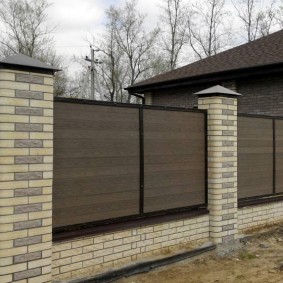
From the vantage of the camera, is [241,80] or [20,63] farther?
[241,80]

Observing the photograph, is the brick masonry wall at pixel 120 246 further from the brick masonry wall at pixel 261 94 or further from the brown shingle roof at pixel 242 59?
the brown shingle roof at pixel 242 59

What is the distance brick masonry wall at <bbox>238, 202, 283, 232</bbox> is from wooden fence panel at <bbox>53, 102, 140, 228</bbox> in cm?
221

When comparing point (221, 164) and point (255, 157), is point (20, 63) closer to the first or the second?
point (221, 164)

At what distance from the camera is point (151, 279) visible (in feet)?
14.9

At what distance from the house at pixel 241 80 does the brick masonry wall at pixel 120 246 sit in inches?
202

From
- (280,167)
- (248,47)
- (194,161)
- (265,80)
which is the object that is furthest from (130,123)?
(248,47)

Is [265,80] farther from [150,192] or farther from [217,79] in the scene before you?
[150,192]

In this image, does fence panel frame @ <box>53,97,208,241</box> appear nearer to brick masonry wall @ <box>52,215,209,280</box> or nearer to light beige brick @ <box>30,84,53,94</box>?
brick masonry wall @ <box>52,215,209,280</box>

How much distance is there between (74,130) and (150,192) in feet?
4.22

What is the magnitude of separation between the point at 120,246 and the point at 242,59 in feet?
26.8

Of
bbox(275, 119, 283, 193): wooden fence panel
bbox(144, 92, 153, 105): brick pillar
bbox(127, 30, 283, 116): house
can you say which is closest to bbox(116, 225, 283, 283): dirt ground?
bbox(275, 119, 283, 193): wooden fence panel

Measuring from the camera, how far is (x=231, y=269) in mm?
4984

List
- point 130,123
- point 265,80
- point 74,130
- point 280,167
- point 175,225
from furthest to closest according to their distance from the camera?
point 265,80 < point 280,167 < point 175,225 < point 130,123 < point 74,130

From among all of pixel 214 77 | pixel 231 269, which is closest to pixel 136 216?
pixel 231 269
